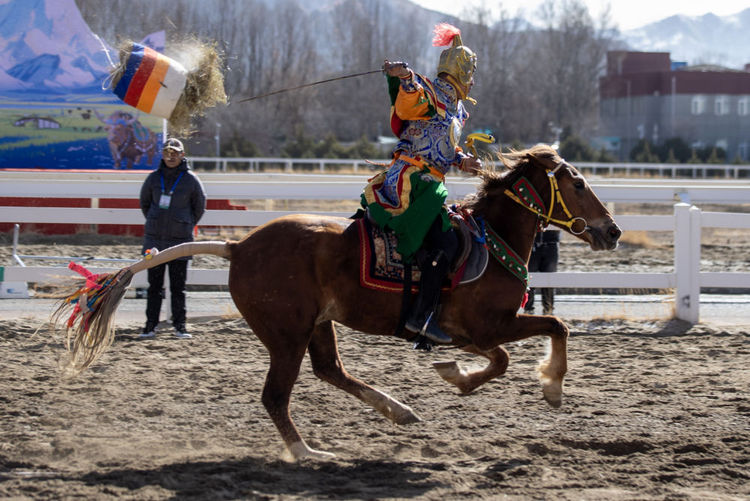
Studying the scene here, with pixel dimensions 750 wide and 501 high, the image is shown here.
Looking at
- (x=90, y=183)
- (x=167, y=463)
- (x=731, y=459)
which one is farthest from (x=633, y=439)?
(x=90, y=183)

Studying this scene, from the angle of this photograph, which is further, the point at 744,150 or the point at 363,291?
the point at 744,150

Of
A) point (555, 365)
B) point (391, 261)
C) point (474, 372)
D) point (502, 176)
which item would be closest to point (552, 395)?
point (555, 365)

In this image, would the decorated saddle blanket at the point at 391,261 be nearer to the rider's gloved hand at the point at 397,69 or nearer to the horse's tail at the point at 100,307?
the horse's tail at the point at 100,307

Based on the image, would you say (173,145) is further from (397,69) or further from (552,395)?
(552,395)

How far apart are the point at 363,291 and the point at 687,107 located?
2635 inches

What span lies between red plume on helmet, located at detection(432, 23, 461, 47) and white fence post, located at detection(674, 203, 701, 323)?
15.9 ft

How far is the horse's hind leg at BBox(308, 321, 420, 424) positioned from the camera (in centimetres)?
553

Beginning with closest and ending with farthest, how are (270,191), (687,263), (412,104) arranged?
(412,104) → (687,263) → (270,191)

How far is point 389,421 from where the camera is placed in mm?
5844

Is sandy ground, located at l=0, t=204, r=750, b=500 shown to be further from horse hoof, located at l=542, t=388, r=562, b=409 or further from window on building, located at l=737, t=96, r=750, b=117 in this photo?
window on building, located at l=737, t=96, r=750, b=117

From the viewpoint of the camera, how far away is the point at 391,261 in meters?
5.43

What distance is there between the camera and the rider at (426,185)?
5.38 meters

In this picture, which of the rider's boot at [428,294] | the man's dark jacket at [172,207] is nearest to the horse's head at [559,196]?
the rider's boot at [428,294]

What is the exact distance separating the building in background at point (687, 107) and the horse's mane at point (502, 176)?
62.8 m
